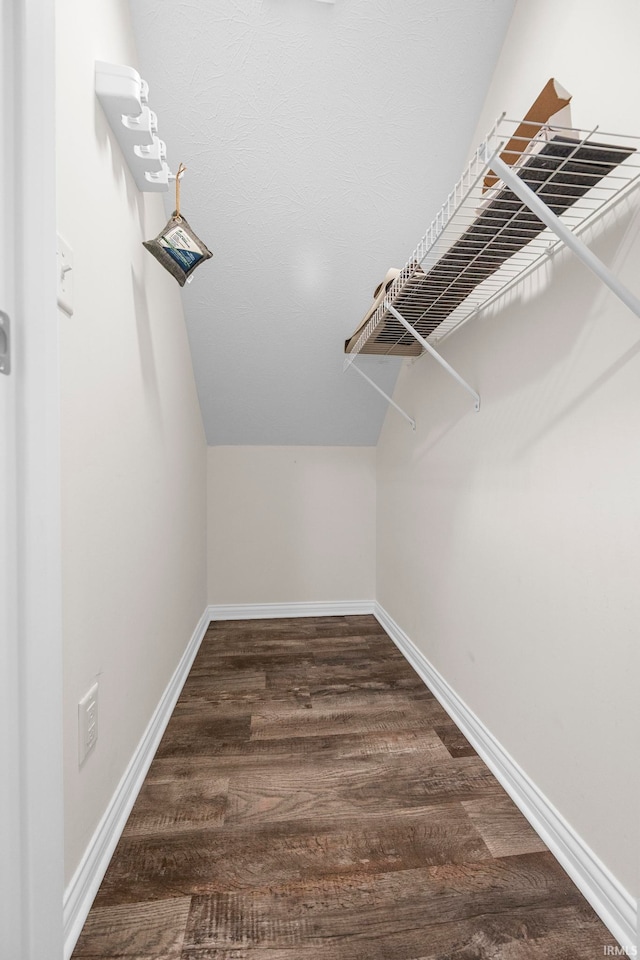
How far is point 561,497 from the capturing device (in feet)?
3.67

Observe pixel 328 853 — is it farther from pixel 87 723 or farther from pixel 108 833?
pixel 87 723

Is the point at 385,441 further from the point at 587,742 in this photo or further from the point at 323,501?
the point at 587,742

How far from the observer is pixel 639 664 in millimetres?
886

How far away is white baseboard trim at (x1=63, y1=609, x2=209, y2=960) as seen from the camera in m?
0.86

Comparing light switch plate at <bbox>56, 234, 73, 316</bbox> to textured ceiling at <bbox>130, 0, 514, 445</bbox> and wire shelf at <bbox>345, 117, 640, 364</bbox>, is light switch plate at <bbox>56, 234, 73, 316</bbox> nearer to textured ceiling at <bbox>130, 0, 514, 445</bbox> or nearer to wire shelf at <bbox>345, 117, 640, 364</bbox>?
wire shelf at <bbox>345, 117, 640, 364</bbox>

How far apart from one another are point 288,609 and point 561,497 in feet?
6.75

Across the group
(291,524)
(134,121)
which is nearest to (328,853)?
(134,121)

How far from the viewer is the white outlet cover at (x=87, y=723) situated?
93 centimetres

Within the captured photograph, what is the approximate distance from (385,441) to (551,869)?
204 centimetres

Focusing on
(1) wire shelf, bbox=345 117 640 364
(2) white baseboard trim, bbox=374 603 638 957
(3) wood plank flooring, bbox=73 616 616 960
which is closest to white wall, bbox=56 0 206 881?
(3) wood plank flooring, bbox=73 616 616 960

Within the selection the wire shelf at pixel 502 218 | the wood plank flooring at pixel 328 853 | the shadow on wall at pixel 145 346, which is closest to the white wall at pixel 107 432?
the shadow on wall at pixel 145 346

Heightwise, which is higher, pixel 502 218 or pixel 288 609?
pixel 502 218

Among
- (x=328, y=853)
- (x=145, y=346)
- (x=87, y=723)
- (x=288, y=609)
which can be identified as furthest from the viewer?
(x=288, y=609)

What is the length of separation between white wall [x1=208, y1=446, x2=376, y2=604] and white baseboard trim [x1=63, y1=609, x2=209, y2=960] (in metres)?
1.15
